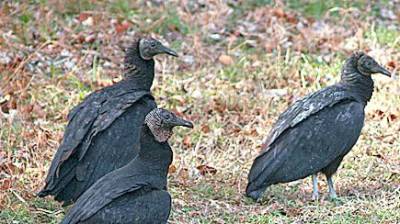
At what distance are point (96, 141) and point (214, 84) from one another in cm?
291

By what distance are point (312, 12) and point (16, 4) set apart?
3.34m

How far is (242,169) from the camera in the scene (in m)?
6.65

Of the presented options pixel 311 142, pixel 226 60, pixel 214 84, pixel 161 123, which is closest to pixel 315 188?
pixel 311 142

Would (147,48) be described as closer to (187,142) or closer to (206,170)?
(206,170)

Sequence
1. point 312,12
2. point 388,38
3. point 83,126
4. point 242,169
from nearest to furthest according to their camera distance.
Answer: point 83,126
point 242,169
point 388,38
point 312,12

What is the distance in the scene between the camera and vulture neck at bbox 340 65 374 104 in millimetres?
6230

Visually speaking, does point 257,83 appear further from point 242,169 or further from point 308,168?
point 308,168

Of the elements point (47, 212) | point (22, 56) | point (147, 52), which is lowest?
point (22, 56)

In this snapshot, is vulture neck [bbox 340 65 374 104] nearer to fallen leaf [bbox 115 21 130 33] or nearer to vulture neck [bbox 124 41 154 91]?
vulture neck [bbox 124 41 154 91]

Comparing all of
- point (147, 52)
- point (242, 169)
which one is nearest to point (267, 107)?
point (242, 169)

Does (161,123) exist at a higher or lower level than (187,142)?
higher

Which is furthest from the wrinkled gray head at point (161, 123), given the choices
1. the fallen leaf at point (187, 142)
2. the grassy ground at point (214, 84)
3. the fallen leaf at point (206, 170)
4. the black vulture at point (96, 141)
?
the fallen leaf at point (187, 142)

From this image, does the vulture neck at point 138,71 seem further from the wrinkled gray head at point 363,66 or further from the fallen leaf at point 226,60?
the fallen leaf at point 226,60

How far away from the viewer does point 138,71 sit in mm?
6199
